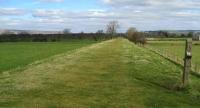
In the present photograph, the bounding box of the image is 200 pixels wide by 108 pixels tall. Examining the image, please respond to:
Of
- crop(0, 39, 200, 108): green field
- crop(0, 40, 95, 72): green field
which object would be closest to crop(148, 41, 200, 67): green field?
crop(0, 40, 95, 72): green field

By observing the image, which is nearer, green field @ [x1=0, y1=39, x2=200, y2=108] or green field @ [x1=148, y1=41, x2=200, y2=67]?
green field @ [x1=0, y1=39, x2=200, y2=108]

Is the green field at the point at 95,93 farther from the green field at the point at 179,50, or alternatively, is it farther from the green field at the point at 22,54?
the green field at the point at 179,50

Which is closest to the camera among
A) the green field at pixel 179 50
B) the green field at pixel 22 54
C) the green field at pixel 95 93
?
the green field at pixel 95 93

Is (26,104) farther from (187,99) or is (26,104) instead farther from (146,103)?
(187,99)

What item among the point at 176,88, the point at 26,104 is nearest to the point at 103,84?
the point at 176,88

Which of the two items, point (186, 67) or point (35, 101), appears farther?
point (186, 67)

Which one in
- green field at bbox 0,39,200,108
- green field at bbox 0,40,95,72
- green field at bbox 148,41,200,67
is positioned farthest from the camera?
green field at bbox 148,41,200,67

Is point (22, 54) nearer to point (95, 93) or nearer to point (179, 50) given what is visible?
point (179, 50)

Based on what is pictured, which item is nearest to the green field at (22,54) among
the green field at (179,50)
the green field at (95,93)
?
the green field at (95,93)

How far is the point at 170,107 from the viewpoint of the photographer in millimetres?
10719

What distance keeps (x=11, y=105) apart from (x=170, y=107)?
3.89m

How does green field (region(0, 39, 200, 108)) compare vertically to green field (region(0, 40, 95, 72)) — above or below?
above

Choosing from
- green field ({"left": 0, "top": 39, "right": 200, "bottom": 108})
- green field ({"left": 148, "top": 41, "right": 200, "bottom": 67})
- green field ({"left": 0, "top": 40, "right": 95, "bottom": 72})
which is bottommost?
green field ({"left": 148, "top": 41, "right": 200, "bottom": 67})

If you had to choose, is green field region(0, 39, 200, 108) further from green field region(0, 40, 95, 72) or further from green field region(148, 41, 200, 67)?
green field region(148, 41, 200, 67)
